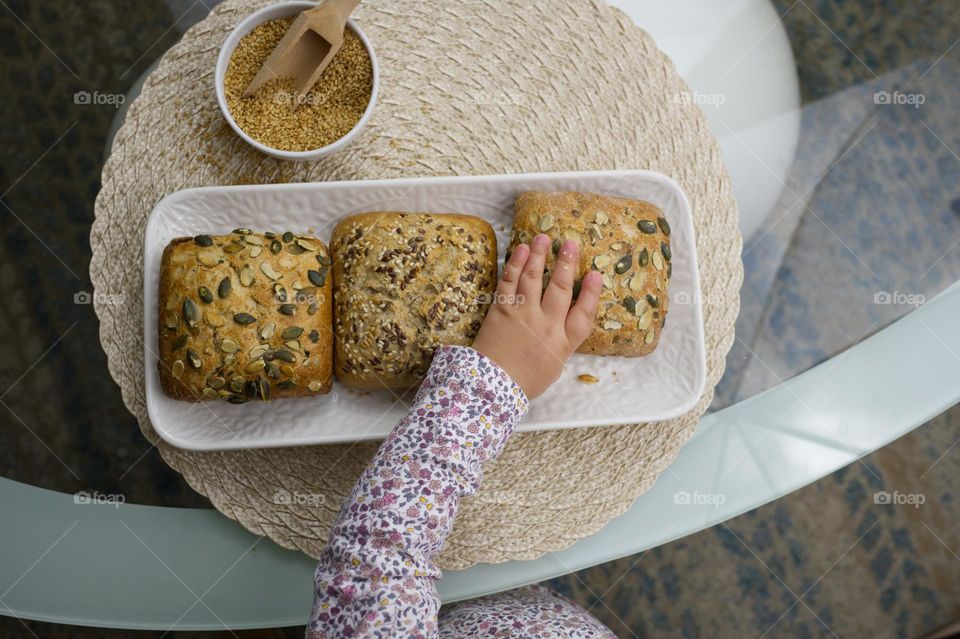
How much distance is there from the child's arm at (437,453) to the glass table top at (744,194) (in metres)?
0.49

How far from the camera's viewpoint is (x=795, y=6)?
1617 mm

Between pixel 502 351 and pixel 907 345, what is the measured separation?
0.73m

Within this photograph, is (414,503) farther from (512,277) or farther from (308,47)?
(308,47)

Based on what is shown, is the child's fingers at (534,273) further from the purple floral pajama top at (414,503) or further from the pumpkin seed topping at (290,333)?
the pumpkin seed topping at (290,333)

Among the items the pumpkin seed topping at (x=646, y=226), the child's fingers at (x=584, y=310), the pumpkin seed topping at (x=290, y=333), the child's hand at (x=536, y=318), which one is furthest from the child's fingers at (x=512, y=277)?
the pumpkin seed topping at (x=290, y=333)

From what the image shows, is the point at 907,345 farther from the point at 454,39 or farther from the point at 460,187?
the point at 454,39

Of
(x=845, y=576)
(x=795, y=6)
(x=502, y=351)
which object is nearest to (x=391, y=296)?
(x=502, y=351)

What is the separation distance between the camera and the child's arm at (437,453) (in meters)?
1.01

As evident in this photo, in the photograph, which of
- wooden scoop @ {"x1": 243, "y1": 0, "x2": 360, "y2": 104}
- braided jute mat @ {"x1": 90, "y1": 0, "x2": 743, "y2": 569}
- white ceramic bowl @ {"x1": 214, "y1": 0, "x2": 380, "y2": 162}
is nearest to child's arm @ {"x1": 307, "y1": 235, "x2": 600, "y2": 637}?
braided jute mat @ {"x1": 90, "y1": 0, "x2": 743, "y2": 569}

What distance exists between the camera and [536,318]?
118 centimetres

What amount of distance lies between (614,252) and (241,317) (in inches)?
24.6

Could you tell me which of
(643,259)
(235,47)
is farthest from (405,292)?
(235,47)

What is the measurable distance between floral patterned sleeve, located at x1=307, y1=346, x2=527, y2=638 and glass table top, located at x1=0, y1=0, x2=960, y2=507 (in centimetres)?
53

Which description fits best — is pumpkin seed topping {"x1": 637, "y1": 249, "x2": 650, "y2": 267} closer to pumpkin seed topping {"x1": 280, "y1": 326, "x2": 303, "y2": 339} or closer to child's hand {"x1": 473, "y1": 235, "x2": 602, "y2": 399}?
child's hand {"x1": 473, "y1": 235, "x2": 602, "y2": 399}
